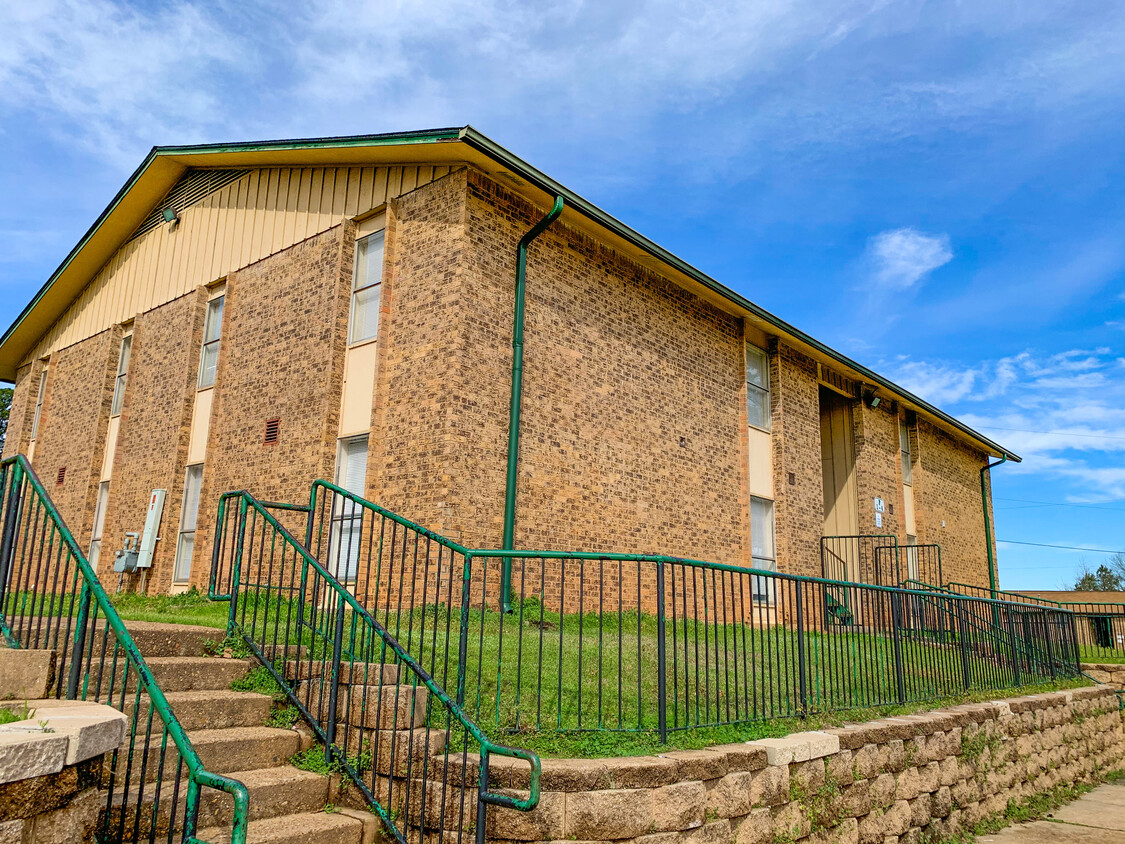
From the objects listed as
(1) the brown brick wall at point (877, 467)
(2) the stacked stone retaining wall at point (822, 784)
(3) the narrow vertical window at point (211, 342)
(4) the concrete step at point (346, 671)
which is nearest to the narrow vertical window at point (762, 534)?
(1) the brown brick wall at point (877, 467)

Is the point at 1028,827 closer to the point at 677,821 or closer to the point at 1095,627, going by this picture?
the point at 677,821

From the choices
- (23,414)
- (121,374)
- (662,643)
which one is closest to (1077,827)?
(662,643)

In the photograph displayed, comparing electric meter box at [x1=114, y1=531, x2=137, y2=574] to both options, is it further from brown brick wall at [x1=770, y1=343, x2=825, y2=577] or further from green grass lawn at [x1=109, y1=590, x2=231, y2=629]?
brown brick wall at [x1=770, y1=343, x2=825, y2=577]

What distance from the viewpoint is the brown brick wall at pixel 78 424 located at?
49.8 feet

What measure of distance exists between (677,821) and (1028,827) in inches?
212

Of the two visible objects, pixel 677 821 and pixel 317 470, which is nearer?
pixel 677 821

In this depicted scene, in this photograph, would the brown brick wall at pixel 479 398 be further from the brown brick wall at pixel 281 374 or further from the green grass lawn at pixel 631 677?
the green grass lawn at pixel 631 677

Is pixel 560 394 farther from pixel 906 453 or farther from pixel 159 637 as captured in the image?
pixel 906 453

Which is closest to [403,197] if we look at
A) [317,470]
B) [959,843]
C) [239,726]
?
[317,470]

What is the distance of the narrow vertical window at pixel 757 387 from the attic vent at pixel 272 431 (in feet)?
24.8

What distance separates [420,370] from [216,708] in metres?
5.65

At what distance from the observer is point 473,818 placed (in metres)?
4.29

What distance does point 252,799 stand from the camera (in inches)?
173

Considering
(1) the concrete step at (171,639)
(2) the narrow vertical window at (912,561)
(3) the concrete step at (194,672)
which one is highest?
(2) the narrow vertical window at (912,561)
